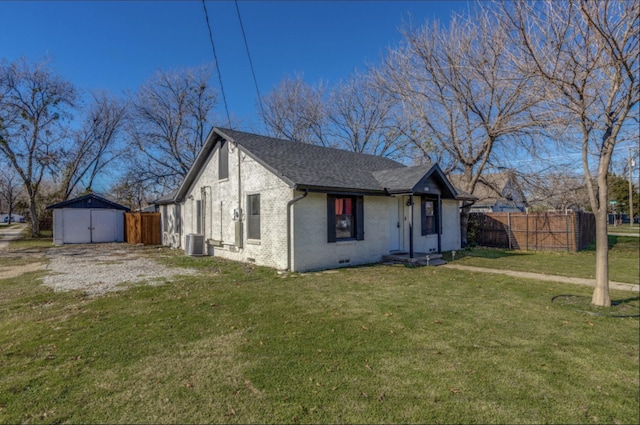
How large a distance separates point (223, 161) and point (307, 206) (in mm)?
5318

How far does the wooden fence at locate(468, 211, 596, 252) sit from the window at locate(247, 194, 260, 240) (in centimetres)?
1207

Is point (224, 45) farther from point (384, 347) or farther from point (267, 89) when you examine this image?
point (267, 89)

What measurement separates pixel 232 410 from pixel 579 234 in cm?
1749

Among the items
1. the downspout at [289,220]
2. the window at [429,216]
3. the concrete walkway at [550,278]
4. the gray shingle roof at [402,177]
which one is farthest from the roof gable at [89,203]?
the concrete walkway at [550,278]

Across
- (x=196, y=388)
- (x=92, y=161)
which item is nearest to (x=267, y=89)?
(x=92, y=161)

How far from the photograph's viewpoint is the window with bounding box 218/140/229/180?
520 inches

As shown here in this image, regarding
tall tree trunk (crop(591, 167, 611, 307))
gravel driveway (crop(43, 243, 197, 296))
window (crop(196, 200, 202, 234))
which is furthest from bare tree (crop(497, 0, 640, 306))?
window (crop(196, 200, 202, 234))

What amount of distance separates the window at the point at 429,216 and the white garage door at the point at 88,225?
67.1 feet

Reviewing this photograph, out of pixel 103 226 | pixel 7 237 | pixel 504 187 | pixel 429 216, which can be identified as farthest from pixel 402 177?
pixel 7 237

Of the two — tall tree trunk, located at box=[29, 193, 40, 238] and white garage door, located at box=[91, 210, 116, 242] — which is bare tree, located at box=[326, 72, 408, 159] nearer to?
white garage door, located at box=[91, 210, 116, 242]

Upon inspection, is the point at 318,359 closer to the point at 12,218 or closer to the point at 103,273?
the point at 103,273

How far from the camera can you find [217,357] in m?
3.97

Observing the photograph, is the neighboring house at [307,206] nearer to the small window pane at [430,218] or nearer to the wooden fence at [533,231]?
the small window pane at [430,218]

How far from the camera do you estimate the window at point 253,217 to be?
37.2 feet
